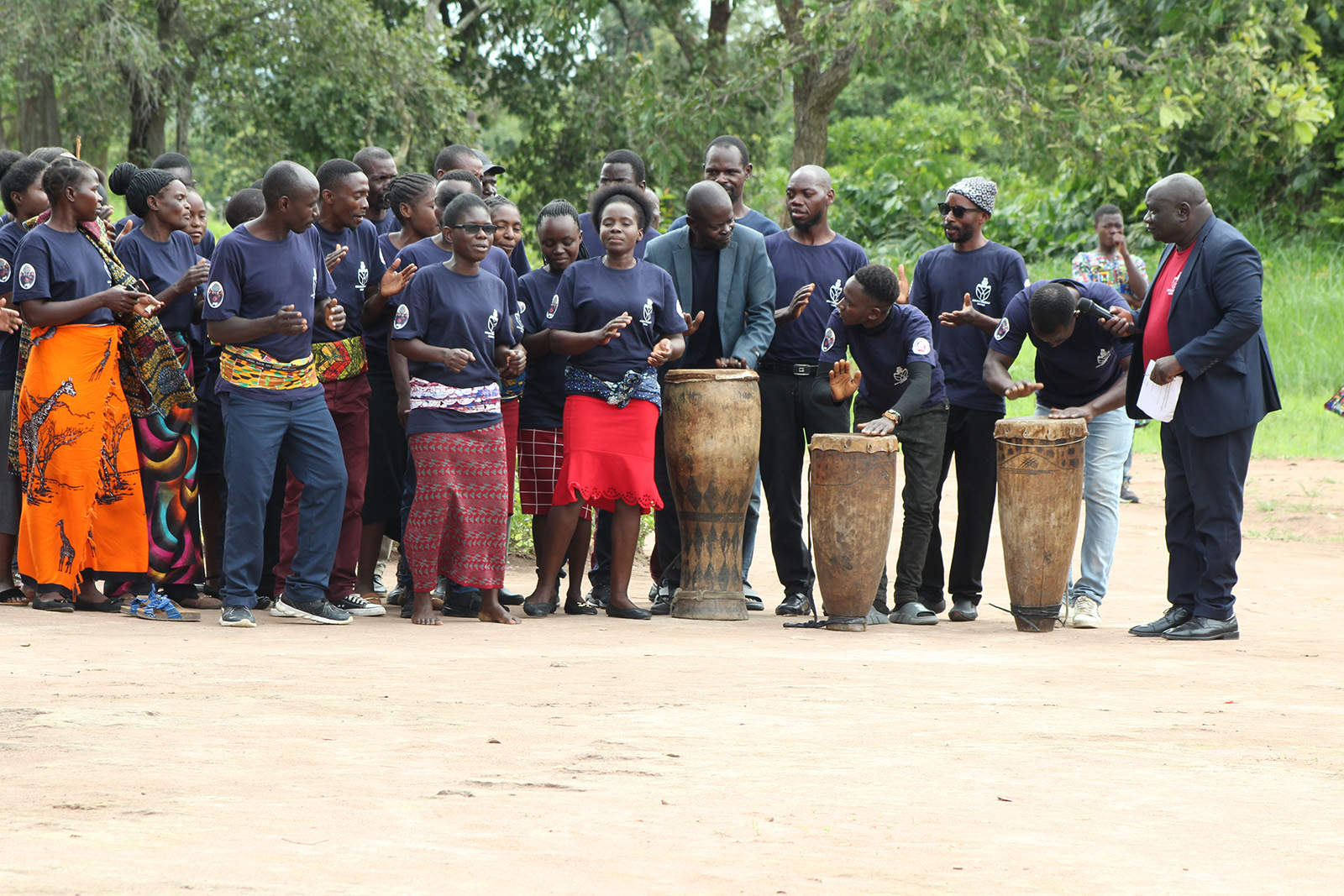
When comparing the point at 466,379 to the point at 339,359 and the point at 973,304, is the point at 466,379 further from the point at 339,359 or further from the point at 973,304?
the point at 973,304

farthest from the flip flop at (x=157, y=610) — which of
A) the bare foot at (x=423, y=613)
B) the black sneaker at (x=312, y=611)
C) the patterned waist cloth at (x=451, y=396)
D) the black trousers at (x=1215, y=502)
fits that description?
the black trousers at (x=1215, y=502)

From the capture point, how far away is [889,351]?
22.0 feet

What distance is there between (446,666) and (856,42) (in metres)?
11.2

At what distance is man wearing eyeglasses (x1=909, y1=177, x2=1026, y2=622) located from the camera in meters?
6.95

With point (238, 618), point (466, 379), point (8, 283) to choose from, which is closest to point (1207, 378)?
point (466, 379)

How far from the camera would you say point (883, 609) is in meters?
6.98

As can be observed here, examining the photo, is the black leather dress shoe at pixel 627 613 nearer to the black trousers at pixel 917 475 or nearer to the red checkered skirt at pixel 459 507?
the red checkered skirt at pixel 459 507

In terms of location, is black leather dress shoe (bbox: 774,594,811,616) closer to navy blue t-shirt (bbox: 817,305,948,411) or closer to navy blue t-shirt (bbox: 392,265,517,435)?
navy blue t-shirt (bbox: 817,305,948,411)

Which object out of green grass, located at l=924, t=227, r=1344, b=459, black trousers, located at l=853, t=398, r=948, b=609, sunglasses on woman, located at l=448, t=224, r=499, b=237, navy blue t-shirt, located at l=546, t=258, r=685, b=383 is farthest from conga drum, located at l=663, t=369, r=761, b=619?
green grass, located at l=924, t=227, r=1344, b=459

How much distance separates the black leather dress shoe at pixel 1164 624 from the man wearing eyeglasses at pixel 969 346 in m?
→ 0.81

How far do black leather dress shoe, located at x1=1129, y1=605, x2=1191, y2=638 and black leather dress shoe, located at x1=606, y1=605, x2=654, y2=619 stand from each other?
222 centimetres

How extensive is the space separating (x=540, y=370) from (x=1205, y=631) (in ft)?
10.7

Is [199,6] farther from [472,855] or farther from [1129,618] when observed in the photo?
[472,855]

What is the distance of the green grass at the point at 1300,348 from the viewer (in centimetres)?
1398
